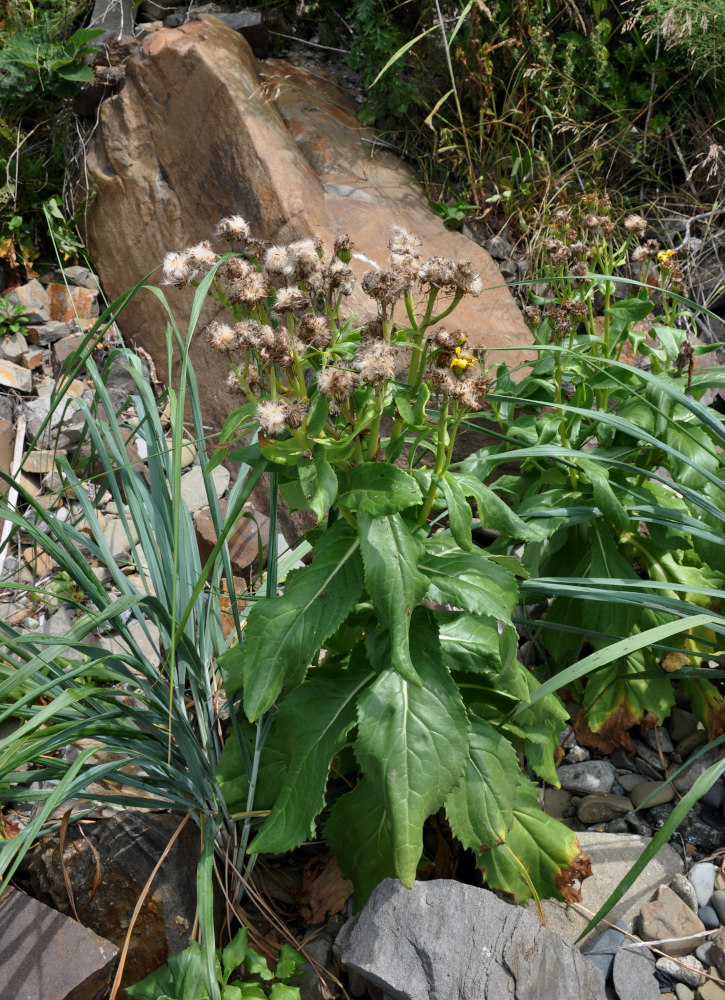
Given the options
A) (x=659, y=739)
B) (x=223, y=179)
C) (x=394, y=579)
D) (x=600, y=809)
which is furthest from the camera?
(x=223, y=179)

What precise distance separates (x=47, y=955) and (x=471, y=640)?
1.21 metres

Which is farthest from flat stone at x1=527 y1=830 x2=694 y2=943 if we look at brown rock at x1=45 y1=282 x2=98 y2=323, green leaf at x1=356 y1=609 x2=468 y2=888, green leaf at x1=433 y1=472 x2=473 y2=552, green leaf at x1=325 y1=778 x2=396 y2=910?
brown rock at x1=45 y1=282 x2=98 y2=323

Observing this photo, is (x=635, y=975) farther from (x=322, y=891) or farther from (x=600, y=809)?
(x=322, y=891)

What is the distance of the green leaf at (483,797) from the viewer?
1994mm

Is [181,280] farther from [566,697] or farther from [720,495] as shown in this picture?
[566,697]

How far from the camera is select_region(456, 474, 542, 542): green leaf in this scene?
1.99 metres

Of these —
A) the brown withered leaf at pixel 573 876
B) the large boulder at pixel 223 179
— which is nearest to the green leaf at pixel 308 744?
the brown withered leaf at pixel 573 876

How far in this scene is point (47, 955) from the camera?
1.91 metres

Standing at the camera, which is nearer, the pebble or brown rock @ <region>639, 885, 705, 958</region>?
brown rock @ <region>639, 885, 705, 958</region>

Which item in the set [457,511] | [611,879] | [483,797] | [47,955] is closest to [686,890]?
[611,879]

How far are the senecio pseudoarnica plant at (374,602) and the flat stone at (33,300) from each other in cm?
255

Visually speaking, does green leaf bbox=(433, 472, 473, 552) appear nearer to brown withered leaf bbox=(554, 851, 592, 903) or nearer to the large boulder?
brown withered leaf bbox=(554, 851, 592, 903)

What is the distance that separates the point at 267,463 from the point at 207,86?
2.64 m

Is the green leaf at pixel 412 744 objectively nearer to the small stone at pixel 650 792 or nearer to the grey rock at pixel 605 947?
the grey rock at pixel 605 947
